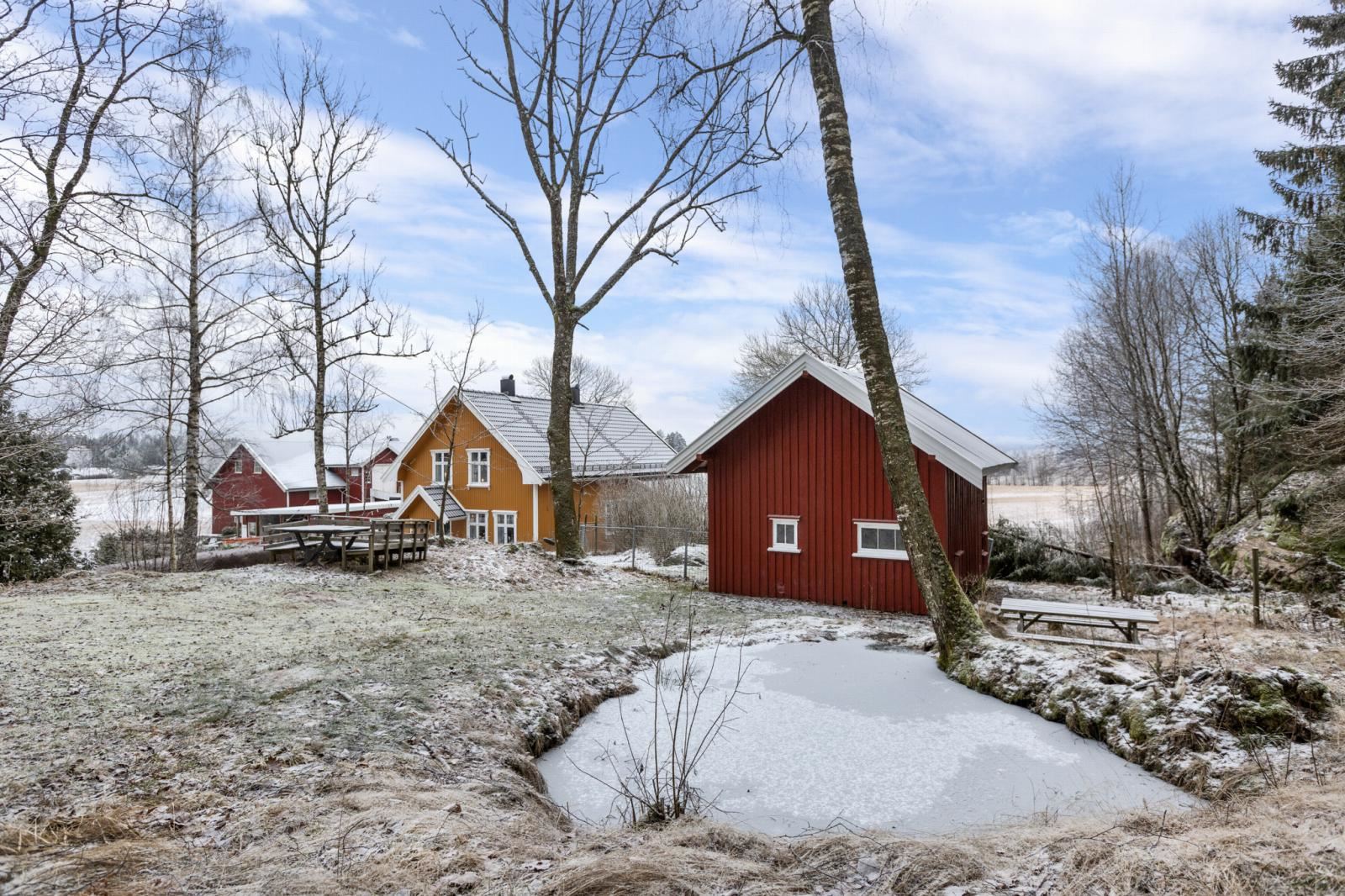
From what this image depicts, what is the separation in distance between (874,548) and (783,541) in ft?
5.65

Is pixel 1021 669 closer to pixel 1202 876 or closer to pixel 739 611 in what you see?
pixel 1202 876

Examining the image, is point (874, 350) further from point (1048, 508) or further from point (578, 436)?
point (1048, 508)

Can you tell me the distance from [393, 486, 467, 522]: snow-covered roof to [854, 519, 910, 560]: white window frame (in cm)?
1440

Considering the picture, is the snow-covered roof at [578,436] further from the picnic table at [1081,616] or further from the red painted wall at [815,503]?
the picnic table at [1081,616]

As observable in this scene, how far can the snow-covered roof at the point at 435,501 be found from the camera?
22703 mm

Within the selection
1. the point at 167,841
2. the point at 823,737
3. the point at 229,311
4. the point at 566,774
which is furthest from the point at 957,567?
the point at 229,311

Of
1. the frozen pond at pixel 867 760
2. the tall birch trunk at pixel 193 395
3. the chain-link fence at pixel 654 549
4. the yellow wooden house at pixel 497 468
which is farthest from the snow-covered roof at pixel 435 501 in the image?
the frozen pond at pixel 867 760

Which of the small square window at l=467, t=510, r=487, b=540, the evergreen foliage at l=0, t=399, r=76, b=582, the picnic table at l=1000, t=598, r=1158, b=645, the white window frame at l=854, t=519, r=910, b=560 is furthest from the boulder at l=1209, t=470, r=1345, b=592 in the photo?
the evergreen foliage at l=0, t=399, r=76, b=582

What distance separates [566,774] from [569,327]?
11038mm

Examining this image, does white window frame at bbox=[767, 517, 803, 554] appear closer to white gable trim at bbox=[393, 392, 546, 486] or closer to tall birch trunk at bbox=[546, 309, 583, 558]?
tall birch trunk at bbox=[546, 309, 583, 558]

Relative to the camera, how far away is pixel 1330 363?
10.3 metres

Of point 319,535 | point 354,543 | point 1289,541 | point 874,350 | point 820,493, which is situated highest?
point 874,350

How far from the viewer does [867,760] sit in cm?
479

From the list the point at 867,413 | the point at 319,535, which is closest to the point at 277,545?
the point at 319,535
